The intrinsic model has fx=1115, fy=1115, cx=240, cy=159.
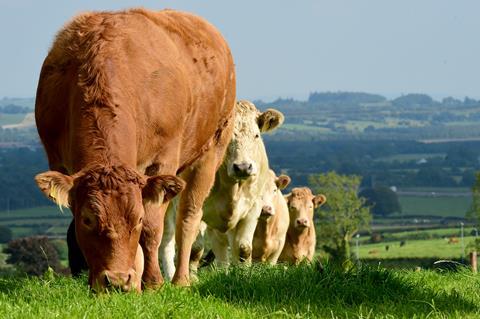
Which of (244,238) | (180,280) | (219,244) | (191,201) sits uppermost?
(191,201)

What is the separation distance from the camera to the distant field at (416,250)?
107m

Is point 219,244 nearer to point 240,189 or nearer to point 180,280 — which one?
point 240,189

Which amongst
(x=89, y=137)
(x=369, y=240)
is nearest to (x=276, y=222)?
(x=89, y=137)

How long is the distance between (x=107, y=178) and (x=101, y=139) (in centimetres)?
66

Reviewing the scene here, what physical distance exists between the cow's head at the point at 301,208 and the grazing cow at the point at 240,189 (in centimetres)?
613

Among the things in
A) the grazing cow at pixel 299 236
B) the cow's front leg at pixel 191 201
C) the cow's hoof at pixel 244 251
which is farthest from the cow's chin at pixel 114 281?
the grazing cow at pixel 299 236

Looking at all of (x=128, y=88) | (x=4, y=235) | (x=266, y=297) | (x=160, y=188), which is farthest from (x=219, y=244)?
(x=4, y=235)

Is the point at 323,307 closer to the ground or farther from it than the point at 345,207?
farther from it

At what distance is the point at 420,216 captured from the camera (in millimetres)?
190375

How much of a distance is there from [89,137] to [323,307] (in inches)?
96.4

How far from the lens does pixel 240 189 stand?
1631 cm

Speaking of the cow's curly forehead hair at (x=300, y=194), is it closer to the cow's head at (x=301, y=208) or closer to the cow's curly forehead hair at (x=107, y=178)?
the cow's head at (x=301, y=208)

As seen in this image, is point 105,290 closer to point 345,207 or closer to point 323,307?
point 323,307

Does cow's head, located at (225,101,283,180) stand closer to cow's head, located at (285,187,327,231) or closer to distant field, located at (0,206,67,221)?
cow's head, located at (285,187,327,231)
